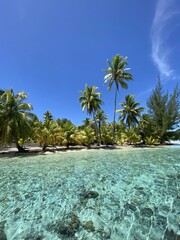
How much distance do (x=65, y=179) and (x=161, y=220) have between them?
15.7ft

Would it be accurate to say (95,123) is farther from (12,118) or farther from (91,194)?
(91,194)

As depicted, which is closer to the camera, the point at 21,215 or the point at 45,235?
the point at 45,235

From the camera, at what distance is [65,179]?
7.67 metres

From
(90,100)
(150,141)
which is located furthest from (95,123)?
(150,141)

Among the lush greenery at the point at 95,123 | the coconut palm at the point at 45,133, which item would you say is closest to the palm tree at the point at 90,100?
the lush greenery at the point at 95,123

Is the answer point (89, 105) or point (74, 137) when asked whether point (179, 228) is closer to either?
point (74, 137)

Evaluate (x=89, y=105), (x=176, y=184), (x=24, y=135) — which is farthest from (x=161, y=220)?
(x=89, y=105)

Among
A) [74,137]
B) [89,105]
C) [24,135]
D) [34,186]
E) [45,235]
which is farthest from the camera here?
[89,105]

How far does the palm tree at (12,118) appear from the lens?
19875 millimetres

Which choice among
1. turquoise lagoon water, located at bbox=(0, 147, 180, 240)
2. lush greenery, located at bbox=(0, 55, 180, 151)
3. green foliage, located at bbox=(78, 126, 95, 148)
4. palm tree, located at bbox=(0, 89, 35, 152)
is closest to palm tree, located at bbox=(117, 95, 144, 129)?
lush greenery, located at bbox=(0, 55, 180, 151)

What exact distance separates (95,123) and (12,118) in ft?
52.3

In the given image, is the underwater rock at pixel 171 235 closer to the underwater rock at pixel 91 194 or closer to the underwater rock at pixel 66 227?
the underwater rock at pixel 66 227

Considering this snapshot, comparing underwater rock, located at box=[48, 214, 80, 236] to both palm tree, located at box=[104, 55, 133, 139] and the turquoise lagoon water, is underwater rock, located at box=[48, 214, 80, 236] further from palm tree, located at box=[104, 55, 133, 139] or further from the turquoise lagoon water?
palm tree, located at box=[104, 55, 133, 139]

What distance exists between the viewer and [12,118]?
20156mm
